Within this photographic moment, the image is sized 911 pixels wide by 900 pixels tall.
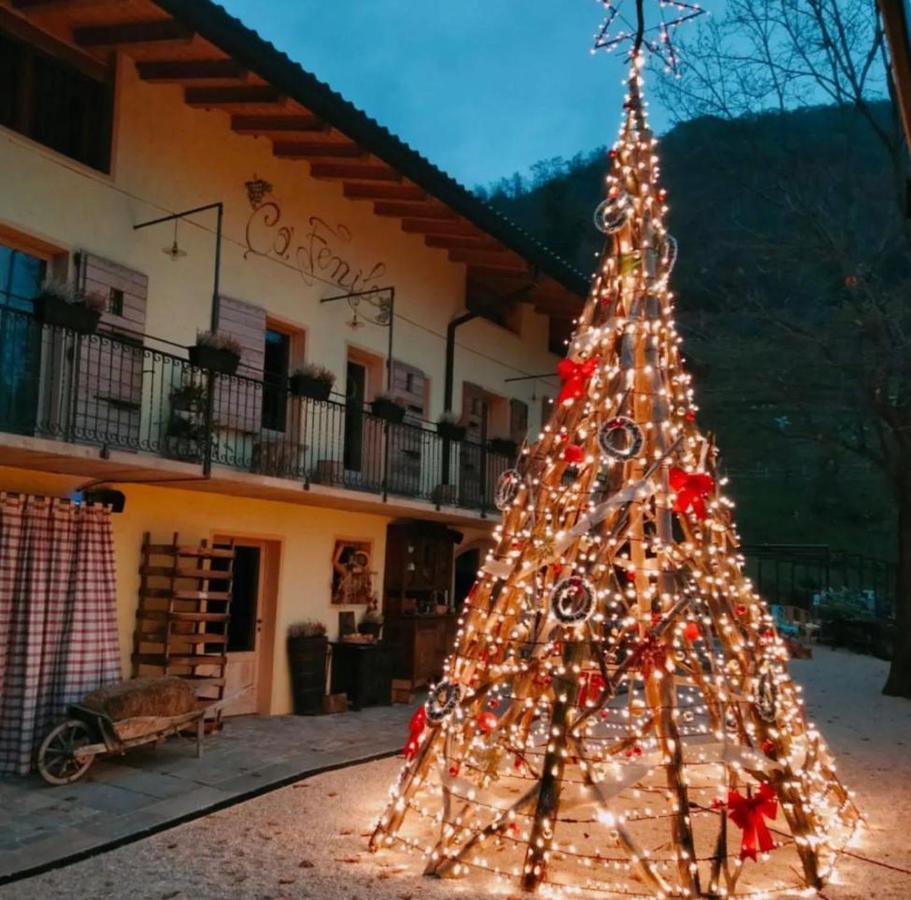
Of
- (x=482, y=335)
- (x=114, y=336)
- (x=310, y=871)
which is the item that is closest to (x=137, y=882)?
(x=310, y=871)

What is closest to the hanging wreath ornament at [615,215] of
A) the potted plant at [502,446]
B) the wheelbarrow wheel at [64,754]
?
the wheelbarrow wheel at [64,754]

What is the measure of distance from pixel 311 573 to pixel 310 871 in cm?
621

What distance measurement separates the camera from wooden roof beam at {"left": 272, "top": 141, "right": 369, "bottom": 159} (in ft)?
34.8

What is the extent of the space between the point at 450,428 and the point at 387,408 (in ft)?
5.16

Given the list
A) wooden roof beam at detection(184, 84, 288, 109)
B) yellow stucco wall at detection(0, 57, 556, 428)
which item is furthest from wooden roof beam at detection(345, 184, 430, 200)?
wooden roof beam at detection(184, 84, 288, 109)

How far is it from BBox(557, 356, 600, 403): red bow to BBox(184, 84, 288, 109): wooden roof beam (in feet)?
16.2

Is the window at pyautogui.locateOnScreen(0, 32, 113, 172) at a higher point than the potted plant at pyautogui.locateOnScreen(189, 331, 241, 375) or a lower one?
higher

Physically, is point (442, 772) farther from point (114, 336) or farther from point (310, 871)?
point (114, 336)

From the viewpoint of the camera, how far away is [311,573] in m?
11.3

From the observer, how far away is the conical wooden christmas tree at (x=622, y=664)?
5.09 meters

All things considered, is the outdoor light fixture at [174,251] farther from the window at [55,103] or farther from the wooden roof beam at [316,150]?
the wooden roof beam at [316,150]

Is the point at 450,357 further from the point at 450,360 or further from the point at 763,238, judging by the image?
the point at 763,238

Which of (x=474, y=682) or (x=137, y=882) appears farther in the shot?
(x=474, y=682)

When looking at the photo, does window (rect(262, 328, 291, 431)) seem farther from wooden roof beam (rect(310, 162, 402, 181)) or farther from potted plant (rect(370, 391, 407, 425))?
wooden roof beam (rect(310, 162, 402, 181))
